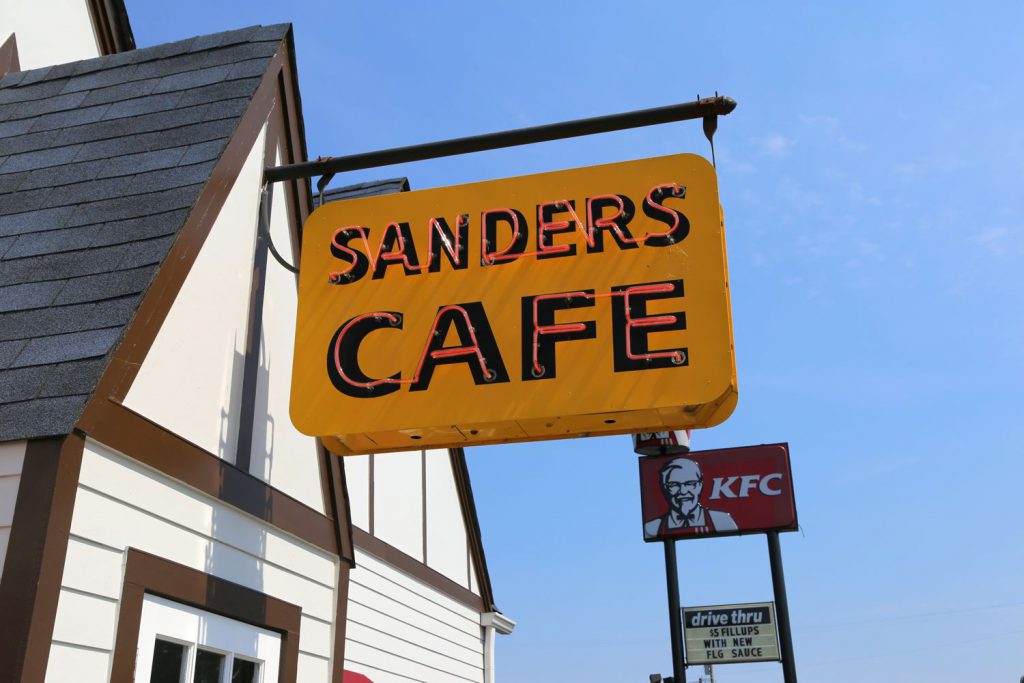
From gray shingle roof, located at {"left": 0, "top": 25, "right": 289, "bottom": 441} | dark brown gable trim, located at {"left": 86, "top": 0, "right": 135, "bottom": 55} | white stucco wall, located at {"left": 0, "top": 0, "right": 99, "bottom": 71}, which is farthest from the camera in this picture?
dark brown gable trim, located at {"left": 86, "top": 0, "right": 135, "bottom": 55}

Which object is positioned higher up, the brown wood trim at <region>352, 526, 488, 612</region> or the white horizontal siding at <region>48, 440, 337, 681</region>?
the brown wood trim at <region>352, 526, 488, 612</region>

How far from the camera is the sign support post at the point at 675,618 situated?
14.2m

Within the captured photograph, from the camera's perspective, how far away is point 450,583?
10.0 metres

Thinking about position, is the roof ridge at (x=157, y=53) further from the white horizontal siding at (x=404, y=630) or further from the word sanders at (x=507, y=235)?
the white horizontal siding at (x=404, y=630)

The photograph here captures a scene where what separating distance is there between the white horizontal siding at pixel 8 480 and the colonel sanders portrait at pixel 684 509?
12.8m

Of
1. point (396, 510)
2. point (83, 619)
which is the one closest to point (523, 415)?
point (83, 619)

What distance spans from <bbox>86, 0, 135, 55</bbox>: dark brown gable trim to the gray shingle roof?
3253 mm

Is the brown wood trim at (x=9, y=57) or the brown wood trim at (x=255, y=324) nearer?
the brown wood trim at (x=255, y=324)

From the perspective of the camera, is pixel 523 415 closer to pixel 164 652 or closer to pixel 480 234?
pixel 480 234

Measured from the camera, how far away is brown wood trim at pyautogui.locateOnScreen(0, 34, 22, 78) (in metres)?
7.80

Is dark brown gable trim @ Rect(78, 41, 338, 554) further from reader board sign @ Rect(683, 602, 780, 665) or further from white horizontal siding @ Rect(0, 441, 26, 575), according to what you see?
reader board sign @ Rect(683, 602, 780, 665)

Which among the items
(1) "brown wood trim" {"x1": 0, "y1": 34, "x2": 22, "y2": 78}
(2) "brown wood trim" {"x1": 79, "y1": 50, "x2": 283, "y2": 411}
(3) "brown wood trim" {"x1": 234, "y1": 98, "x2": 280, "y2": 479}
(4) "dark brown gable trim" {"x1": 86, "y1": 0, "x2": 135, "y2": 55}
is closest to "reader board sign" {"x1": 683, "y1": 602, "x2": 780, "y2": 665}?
(3) "brown wood trim" {"x1": 234, "y1": 98, "x2": 280, "y2": 479}

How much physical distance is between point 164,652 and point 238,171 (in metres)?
3.01

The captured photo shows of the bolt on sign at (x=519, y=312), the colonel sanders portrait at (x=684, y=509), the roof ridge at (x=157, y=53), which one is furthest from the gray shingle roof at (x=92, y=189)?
the colonel sanders portrait at (x=684, y=509)
